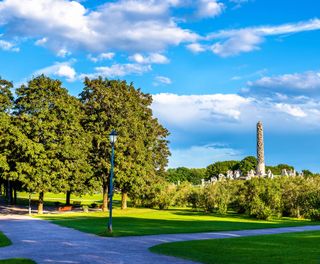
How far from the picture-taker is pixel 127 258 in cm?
1614

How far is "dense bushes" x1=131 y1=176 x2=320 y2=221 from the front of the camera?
162 ft

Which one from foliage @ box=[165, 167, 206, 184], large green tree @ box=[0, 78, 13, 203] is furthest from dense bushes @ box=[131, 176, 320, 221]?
foliage @ box=[165, 167, 206, 184]

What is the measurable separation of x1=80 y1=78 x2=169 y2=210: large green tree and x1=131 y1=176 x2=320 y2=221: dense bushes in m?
9.94

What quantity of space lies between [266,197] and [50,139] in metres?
26.6

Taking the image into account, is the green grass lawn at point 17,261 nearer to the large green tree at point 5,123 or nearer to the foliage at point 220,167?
the large green tree at point 5,123

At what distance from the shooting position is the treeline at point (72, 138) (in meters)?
51.4

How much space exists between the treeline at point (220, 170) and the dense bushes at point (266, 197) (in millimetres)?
79248

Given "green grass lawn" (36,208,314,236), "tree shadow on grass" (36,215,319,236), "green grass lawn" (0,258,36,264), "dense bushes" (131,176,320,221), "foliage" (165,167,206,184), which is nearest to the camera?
"green grass lawn" (0,258,36,264)

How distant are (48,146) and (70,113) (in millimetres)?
5195

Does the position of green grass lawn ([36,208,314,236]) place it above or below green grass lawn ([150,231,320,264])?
below

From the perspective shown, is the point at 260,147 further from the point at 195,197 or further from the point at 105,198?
the point at 105,198

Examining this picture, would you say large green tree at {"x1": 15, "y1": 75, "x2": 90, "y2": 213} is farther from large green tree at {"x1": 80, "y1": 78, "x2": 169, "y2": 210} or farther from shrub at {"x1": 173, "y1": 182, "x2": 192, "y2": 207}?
shrub at {"x1": 173, "y1": 182, "x2": 192, "y2": 207}

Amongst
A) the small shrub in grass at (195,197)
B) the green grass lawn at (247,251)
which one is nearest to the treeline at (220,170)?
the small shrub in grass at (195,197)

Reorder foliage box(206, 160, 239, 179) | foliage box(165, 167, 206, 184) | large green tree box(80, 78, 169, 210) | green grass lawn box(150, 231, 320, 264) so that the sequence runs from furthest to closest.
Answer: foliage box(165, 167, 206, 184) < foliage box(206, 160, 239, 179) < large green tree box(80, 78, 169, 210) < green grass lawn box(150, 231, 320, 264)
